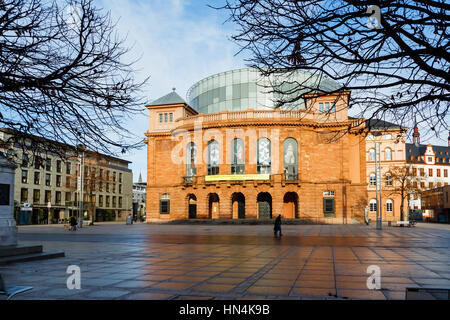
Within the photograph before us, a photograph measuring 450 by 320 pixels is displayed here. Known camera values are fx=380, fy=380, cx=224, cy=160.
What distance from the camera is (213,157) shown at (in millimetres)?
52625

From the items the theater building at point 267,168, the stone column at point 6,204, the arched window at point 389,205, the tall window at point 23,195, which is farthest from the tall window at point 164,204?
the stone column at point 6,204

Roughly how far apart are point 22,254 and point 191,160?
137 feet

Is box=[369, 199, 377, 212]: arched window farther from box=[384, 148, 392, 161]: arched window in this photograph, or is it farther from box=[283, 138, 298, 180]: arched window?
box=[283, 138, 298, 180]: arched window

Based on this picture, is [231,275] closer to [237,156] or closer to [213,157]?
[237,156]

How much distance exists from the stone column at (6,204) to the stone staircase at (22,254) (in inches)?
18.9

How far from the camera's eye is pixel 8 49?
330 inches

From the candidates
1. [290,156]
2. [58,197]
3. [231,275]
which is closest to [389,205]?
[290,156]

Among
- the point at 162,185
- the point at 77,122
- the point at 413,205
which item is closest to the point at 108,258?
the point at 77,122

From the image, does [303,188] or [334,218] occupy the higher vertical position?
[303,188]

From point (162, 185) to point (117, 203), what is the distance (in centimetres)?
3657

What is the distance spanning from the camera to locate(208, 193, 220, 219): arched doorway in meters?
54.6

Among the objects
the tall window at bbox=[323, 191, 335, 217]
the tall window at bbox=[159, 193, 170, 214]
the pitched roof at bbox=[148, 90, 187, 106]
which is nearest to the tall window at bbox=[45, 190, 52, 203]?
the tall window at bbox=[159, 193, 170, 214]
